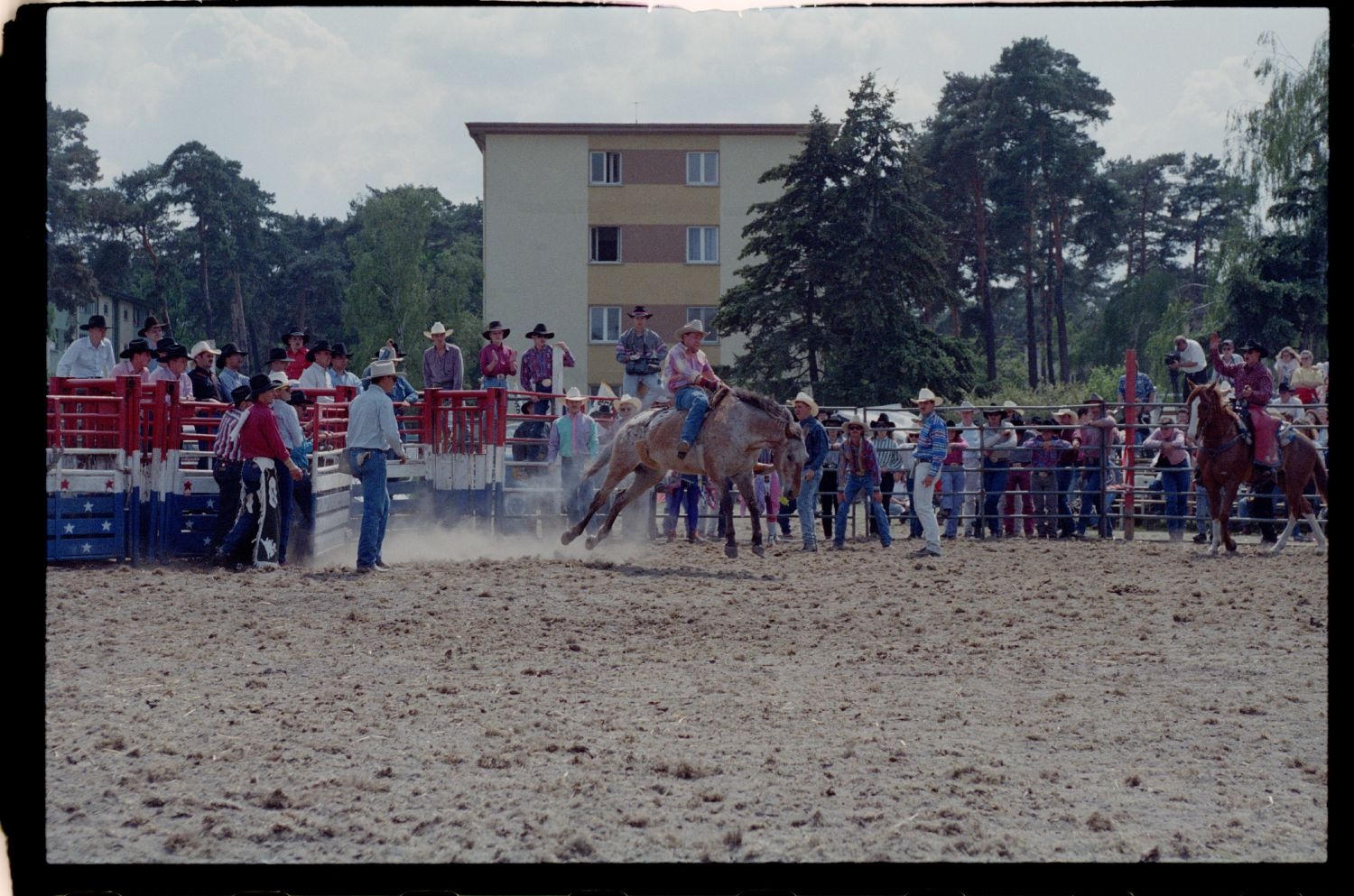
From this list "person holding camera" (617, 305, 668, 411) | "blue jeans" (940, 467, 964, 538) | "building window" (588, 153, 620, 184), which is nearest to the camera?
"person holding camera" (617, 305, 668, 411)

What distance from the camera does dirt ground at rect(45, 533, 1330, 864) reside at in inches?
181

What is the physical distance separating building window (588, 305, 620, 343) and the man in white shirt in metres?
31.4

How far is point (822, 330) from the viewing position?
35.4 metres

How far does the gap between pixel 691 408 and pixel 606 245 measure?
32.1 metres

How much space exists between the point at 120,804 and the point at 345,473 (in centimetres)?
932

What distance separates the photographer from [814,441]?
53.4ft

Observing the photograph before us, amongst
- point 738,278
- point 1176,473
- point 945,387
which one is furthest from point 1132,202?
point 1176,473

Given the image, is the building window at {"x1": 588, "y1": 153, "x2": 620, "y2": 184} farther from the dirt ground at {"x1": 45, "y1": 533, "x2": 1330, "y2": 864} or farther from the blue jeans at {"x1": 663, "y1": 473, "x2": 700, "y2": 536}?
the dirt ground at {"x1": 45, "y1": 533, "x2": 1330, "y2": 864}

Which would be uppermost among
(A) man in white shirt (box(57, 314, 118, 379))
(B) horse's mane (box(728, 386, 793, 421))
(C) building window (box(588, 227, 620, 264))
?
(C) building window (box(588, 227, 620, 264))

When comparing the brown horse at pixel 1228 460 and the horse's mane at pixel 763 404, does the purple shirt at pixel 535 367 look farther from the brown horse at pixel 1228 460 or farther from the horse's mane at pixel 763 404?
the brown horse at pixel 1228 460

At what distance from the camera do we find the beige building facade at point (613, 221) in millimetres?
42406

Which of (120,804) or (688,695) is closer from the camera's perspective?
(120,804)

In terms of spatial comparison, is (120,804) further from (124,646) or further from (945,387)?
(945,387)

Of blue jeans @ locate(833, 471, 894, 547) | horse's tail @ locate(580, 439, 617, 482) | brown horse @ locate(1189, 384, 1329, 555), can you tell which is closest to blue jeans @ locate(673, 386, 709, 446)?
horse's tail @ locate(580, 439, 617, 482)
